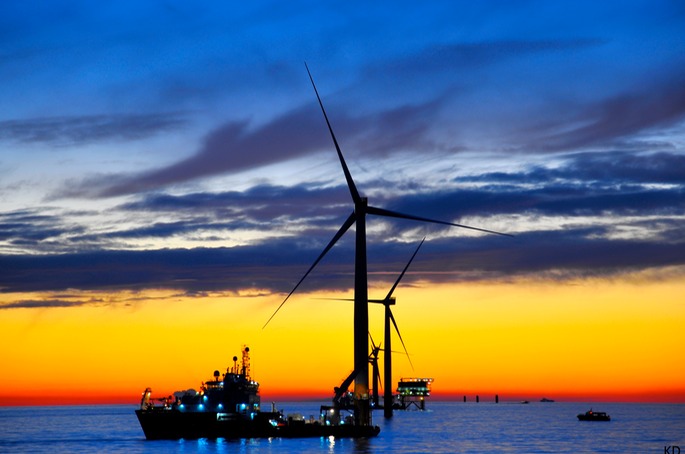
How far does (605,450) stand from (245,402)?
252 ft

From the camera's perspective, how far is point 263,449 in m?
177

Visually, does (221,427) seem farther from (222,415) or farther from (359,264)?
(359,264)

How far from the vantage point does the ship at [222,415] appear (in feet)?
601

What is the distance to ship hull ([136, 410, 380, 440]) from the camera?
7318 inches

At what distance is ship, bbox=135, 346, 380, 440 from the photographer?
601ft

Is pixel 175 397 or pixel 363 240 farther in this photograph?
pixel 175 397

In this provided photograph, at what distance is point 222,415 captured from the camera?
608 ft

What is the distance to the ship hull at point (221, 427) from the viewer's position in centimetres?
18588

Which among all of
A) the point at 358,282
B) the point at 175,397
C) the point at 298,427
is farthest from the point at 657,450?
the point at 175,397

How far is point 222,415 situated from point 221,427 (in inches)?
123

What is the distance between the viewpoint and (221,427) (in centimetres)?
18688

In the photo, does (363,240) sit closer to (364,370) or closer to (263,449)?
(364,370)

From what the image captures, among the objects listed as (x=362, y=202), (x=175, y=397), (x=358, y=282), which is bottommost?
(x=175, y=397)

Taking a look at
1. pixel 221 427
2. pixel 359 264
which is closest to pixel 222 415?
pixel 221 427
